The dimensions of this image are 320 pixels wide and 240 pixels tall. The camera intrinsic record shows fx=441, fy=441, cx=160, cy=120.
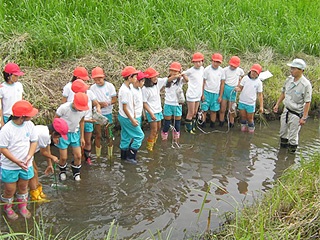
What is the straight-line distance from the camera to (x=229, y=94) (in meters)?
9.45

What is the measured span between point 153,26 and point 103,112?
4383mm

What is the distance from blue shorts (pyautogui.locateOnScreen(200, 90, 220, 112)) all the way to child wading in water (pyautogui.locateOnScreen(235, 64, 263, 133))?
1.59ft

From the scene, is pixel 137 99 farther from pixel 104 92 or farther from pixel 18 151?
pixel 18 151

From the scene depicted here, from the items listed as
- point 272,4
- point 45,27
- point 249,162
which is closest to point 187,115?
point 249,162

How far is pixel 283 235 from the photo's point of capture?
14.5ft

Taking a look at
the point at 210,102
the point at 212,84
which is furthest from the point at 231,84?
the point at 210,102

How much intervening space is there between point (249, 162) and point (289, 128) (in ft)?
3.60

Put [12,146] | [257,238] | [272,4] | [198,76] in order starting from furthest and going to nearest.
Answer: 1. [272,4]
2. [198,76]
3. [12,146]
4. [257,238]

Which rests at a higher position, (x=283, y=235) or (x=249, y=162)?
(x=283, y=235)

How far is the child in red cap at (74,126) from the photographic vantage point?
6.28 meters

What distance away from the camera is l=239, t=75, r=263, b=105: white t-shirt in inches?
357

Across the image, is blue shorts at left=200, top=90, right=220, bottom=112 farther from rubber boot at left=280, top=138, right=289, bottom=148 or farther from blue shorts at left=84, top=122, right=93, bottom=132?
blue shorts at left=84, top=122, right=93, bottom=132

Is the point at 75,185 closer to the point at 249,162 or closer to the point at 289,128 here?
the point at 249,162

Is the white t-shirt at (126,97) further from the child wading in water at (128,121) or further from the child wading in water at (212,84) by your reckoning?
the child wading in water at (212,84)
